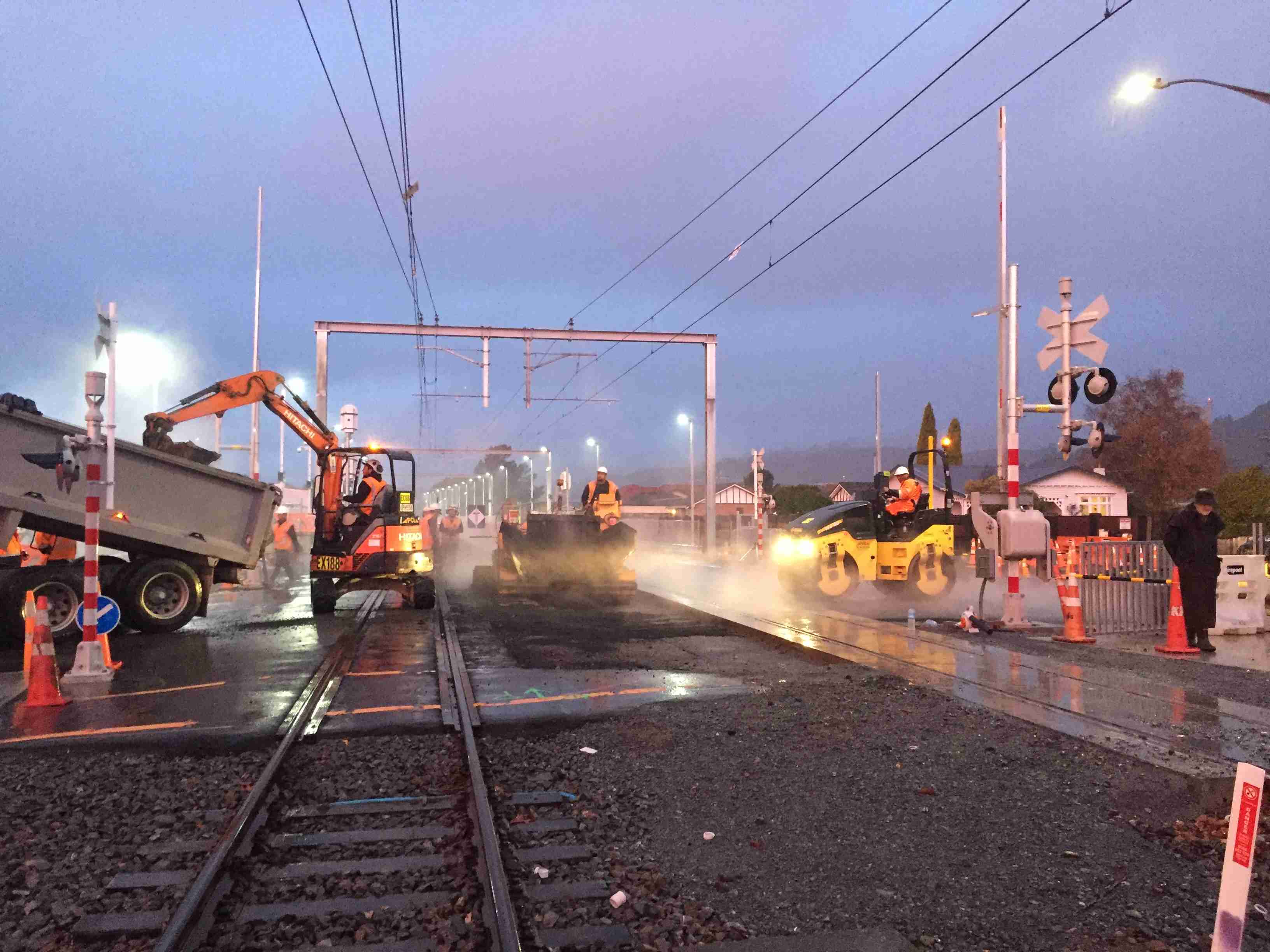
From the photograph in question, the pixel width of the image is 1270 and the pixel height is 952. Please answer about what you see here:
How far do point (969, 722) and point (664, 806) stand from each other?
2758mm

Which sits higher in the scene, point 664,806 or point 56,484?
point 56,484

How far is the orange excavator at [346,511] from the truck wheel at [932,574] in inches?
301

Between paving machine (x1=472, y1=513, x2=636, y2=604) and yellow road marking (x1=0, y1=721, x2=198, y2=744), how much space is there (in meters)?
10.0

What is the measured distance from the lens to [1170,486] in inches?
1873

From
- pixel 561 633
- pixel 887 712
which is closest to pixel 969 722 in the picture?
pixel 887 712

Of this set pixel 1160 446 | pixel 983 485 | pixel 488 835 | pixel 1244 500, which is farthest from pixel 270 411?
pixel 1160 446

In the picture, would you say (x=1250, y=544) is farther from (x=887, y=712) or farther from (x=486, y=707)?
(x=486, y=707)

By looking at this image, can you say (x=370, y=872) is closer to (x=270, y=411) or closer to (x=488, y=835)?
(x=488, y=835)

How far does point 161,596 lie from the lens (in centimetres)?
1215

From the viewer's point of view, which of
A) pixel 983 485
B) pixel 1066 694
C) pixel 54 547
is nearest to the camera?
pixel 1066 694

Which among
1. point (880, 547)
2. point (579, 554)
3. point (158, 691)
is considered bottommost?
point (158, 691)

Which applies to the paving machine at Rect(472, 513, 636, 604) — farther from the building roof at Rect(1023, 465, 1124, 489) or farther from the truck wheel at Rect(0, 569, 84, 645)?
the building roof at Rect(1023, 465, 1124, 489)

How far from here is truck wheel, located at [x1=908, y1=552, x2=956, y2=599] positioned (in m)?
14.8

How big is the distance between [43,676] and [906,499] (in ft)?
38.7
